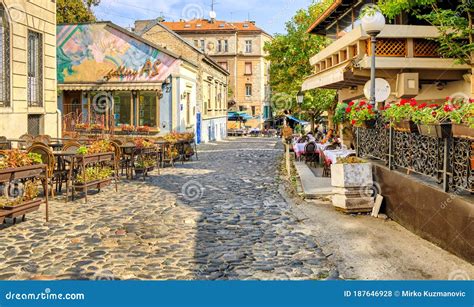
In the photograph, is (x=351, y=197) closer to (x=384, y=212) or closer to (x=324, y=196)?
(x=384, y=212)

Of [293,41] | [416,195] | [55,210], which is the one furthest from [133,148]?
[293,41]

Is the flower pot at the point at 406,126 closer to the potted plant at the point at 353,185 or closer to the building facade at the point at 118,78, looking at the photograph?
the potted plant at the point at 353,185

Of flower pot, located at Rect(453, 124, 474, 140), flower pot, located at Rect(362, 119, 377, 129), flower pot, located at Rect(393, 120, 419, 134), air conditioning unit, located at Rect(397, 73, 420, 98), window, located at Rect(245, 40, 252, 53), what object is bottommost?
flower pot, located at Rect(453, 124, 474, 140)

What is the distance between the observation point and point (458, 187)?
5.51m

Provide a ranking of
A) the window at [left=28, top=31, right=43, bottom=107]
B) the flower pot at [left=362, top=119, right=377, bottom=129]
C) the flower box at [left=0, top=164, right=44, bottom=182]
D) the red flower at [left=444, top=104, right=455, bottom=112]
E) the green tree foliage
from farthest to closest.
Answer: the window at [left=28, top=31, right=43, bottom=107] → the green tree foliage → the flower pot at [left=362, top=119, right=377, bottom=129] → the flower box at [left=0, top=164, right=44, bottom=182] → the red flower at [left=444, top=104, right=455, bottom=112]

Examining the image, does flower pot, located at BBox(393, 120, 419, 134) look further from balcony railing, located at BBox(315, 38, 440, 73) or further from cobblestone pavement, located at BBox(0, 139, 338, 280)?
balcony railing, located at BBox(315, 38, 440, 73)

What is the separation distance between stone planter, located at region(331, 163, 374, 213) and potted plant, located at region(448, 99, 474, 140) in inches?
115

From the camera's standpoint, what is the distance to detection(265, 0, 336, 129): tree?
103 feet

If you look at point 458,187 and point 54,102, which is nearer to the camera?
point 458,187

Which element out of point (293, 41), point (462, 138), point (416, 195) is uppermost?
point (293, 41)

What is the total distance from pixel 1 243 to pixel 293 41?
29990 mm

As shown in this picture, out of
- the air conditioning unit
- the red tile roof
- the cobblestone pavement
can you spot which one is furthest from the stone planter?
the red tile roof

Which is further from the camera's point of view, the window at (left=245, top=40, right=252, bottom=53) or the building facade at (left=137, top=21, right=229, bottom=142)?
the window at (left=245, top=40, right=252, bottom=53)

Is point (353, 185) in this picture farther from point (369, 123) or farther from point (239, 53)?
point (239, 53)
